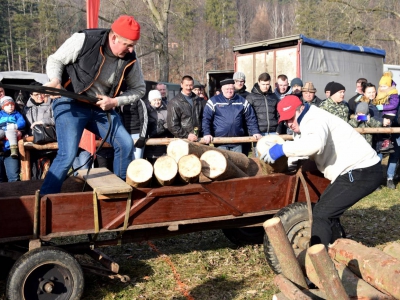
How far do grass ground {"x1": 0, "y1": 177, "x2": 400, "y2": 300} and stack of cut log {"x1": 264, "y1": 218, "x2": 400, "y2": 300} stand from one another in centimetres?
134

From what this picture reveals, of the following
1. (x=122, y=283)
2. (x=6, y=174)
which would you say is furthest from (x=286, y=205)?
(x=6, y=174)

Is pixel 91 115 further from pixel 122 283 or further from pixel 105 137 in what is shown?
pixel 122 283

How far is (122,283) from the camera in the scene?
4496mm

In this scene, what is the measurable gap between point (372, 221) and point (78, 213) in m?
4.55

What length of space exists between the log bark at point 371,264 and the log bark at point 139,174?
5.49 ft

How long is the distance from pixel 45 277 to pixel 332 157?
272 cm

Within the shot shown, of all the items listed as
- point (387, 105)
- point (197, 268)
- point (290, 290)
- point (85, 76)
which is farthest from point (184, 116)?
point (290, 290)

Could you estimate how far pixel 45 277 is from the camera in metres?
3.85

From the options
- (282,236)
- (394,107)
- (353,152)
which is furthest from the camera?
(394,107)

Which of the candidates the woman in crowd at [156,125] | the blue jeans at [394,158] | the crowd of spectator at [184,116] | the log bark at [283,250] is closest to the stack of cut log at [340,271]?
the log bark at [283,250]

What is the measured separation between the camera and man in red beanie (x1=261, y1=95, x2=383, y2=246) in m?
4.09

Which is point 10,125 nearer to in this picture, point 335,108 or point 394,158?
point 335,108

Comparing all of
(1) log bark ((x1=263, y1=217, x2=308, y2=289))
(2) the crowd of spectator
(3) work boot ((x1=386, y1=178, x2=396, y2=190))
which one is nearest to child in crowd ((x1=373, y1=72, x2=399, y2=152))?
(3) work boot ((x1=386, y1=178, x2=396, y2=190))

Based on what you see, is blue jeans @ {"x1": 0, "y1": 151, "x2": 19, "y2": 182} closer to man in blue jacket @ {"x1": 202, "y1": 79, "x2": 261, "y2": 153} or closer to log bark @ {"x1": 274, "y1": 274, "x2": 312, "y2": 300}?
man in blue jacket @ {"x1": 202, "y1": 79, "x2": 261, "y2": 153}
